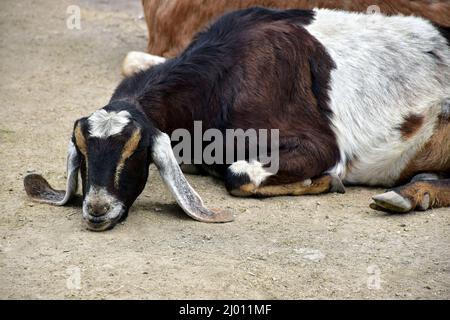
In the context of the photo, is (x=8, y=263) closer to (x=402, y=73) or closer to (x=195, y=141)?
(x=195, y=141)

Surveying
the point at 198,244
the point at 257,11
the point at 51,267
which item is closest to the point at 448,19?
the point at 257,11

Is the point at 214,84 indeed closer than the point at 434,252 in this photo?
No

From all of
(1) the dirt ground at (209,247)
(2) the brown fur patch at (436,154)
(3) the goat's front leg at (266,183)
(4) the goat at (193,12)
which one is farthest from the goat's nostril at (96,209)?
(4) the goat at (193,12)

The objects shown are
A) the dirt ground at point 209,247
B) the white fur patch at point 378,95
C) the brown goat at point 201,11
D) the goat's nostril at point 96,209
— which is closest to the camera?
the dirt ground at point 209,247

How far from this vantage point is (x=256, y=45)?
20.7ft

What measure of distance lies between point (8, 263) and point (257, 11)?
2.76 m

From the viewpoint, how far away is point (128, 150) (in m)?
5.45

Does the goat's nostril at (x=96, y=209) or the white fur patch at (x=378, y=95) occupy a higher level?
the white fur patch at (x=378, y=95)

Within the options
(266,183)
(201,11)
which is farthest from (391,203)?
(201,11)

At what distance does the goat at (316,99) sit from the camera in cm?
609

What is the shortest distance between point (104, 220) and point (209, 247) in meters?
0.65

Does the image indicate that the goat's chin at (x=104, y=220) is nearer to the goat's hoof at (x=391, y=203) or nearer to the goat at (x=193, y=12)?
the goat's hoof at (x=391, y=203)

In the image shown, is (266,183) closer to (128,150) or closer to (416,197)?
(416,197)

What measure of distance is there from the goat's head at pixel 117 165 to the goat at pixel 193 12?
83.1 inches
